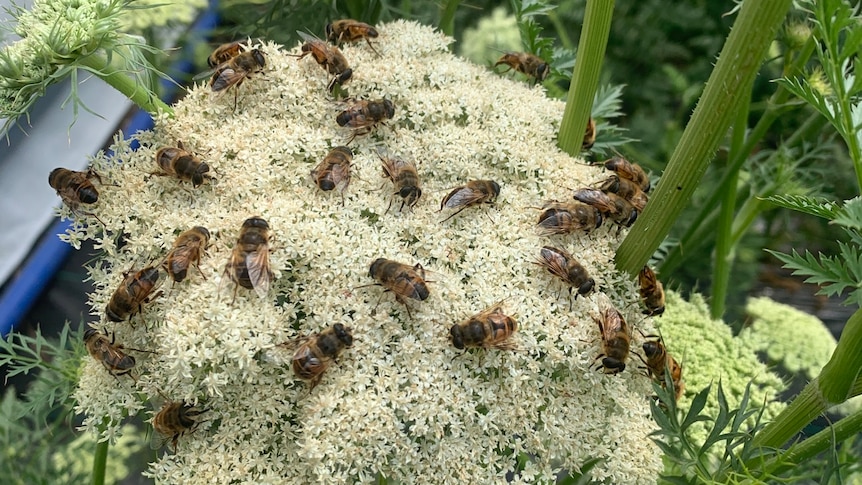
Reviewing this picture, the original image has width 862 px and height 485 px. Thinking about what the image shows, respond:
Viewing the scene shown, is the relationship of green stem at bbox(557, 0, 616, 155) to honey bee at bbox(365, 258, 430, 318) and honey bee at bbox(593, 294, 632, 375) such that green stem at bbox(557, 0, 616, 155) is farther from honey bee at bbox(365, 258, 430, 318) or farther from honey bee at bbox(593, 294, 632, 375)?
honey bee at bbox(365, 258, 430, 318)

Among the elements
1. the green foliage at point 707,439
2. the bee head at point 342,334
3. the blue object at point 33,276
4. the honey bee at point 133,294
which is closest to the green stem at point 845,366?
the green foliage at point 707,439

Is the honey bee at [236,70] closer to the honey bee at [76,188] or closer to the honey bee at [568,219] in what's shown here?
the honey bee at [76,188]

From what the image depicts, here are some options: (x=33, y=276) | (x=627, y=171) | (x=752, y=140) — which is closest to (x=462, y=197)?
(x=627, y=171)

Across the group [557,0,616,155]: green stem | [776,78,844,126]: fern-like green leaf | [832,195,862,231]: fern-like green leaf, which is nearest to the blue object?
[557,0,616,155]: green stem

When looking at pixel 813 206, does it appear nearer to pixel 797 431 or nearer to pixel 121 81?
pixel 797 431

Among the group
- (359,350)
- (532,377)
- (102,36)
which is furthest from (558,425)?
(102,36)

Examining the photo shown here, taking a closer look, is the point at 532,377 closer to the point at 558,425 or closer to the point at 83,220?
the point at 558,425
